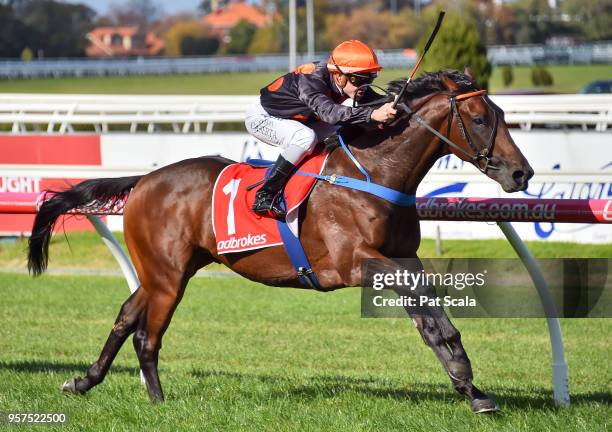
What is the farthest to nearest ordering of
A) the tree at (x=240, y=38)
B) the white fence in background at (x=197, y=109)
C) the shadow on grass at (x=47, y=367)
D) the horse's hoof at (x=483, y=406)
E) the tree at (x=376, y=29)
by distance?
1. the tree at (x=240, y=38)
2. the tree at (x=376, y=29)
3. the white fence in background at (x=197, y=109)
4. the shadow on grass at (x=47, y=367)
5. the horse's hoof at (x=483, y=406)

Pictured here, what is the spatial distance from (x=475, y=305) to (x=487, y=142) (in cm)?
81

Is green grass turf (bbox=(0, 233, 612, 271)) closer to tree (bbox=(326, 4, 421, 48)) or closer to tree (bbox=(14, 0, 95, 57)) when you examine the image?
tree (bbox=(14, 0, 95, 57))

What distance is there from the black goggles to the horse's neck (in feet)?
1.02

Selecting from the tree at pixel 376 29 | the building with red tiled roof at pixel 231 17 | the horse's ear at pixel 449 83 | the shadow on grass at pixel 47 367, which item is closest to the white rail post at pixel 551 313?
the horse's ear at pixel 449 83

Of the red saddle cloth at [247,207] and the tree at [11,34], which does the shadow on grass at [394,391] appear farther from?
the tree at [11,34]

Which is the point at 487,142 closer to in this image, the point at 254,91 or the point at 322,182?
the point at 322,182

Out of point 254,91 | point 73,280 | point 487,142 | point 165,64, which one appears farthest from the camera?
point 165,64

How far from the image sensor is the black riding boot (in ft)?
17.3

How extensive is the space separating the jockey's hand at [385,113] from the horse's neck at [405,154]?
14 centimetres

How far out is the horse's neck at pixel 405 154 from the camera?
16.8ft

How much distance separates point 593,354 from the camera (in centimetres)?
777

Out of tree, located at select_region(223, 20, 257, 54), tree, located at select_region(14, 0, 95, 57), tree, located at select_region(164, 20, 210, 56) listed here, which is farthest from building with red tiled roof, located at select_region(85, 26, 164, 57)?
tree, located at select_region(14, 0, 95, 57)

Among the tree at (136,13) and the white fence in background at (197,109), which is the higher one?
the white fence in background at (197,109)

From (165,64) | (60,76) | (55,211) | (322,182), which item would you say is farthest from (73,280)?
(165,64)
